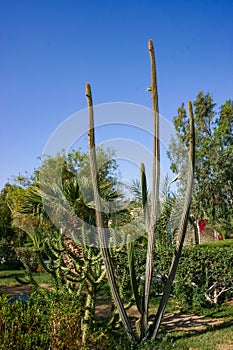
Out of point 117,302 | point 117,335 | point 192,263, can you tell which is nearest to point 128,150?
point 117,302

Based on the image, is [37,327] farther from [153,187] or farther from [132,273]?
[153,187]

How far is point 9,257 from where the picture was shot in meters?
18.0

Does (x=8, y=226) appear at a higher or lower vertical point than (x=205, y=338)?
higher

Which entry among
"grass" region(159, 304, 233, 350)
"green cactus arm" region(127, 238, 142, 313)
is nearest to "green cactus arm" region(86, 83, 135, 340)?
"green cactus arm" region(127, 238, 142, 313)

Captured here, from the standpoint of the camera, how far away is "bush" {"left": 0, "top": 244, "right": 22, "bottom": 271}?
58.4 feet

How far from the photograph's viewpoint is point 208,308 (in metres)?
7.58

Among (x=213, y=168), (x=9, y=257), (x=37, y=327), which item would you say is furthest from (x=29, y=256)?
(x=37, y=327)

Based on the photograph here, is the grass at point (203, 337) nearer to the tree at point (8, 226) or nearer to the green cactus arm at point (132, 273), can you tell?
the green cactus arm at point (132, 273)

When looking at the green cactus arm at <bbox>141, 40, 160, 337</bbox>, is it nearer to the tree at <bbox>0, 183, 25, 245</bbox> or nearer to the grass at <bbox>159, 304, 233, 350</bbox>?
the grass at <bbox>159, 304, 233, 350</bbox>

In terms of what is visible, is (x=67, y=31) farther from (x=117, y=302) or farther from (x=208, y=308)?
(x=208, y=308)

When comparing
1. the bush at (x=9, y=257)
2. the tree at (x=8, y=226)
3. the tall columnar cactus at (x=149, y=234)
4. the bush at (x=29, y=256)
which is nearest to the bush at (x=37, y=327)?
the tall columnar cactus at (x=149, y=234)

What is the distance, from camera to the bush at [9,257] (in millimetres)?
17812

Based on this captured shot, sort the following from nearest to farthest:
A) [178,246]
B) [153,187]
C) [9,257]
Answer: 1. [153,187]
2. [178,246]
3. [9,257]

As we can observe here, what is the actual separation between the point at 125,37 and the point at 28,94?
7.23 feet
